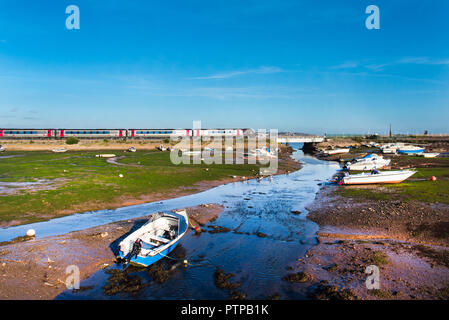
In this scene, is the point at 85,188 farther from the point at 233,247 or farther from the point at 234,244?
the point at 233,247

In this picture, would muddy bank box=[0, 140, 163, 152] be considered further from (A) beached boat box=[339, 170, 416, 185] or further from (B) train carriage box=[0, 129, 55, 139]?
(A) beached boat box=[339, 170, 416, 185]

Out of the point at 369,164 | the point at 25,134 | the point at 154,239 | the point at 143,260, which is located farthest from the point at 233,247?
the point at 25,134

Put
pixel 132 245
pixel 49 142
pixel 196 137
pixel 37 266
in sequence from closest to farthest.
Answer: pixel 37 266 → pixel 132 245 → pixel 49 142 → pixel 196 137

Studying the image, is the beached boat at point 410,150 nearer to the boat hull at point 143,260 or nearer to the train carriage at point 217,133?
the boat hull at point 143,260

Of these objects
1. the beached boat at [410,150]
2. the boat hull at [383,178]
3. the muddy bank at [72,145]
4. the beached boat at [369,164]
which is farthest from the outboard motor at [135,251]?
the muddy bank at [72,145]

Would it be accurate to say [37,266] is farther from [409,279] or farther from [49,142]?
[49,142]

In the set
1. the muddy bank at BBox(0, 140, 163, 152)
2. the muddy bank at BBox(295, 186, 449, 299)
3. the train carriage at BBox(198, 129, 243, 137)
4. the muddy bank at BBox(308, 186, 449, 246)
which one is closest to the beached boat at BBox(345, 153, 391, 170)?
the muddy bank at BBox(308, 186, 449, 246)
